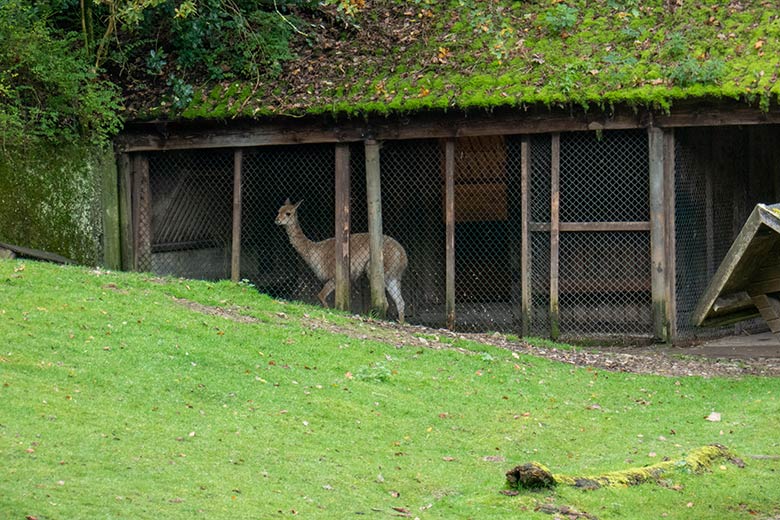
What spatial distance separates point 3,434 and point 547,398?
5570mm

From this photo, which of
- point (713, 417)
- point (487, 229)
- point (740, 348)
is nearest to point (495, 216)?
point (487, 229)

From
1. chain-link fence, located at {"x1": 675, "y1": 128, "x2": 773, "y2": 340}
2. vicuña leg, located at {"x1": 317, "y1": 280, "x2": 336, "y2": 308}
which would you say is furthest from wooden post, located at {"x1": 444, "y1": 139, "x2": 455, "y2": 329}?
chain-link fence, located at {"x1": 675, "y1": 128, "x2": 773, "y2": 340}

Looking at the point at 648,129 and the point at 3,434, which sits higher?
the point at 648,129

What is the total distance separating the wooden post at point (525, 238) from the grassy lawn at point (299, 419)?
2.45 meters

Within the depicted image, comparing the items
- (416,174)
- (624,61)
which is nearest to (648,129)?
(624,61)

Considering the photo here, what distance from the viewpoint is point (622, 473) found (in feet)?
27.7

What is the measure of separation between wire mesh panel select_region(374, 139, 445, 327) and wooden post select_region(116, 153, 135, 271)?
3307mm

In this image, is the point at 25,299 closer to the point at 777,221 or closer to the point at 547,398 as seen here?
the point at 547,398

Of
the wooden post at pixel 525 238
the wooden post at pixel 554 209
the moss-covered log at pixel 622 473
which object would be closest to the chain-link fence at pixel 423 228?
the wooden post at pixel 525 238

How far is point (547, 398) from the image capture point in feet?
39.0

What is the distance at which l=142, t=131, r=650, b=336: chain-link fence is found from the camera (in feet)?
54.4

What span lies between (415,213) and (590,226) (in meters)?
3.44

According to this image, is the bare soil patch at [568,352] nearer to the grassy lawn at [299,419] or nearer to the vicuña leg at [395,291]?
the grassy lawn at [299,419]

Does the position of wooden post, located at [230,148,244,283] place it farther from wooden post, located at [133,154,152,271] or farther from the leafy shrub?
the leafy shrub
